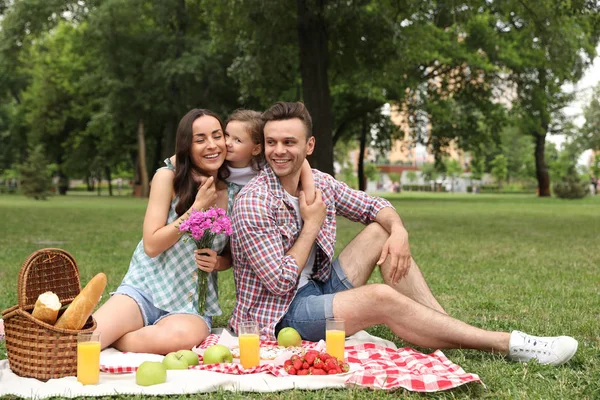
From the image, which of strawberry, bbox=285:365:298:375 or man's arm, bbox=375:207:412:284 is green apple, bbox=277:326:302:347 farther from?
man's arm, bbox=375:207:412:284

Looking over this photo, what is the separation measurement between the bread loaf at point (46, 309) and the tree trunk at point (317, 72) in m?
14.7

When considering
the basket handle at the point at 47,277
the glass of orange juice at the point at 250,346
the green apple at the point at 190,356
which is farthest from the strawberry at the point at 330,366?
the basket handle at the point at 47,277

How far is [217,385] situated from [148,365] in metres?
0.39

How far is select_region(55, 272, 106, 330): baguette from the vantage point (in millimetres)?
4121

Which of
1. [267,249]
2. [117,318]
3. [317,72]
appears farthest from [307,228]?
[317,72]

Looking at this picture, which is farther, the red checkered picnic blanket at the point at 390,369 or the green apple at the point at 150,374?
the green apple at the point at 150,374

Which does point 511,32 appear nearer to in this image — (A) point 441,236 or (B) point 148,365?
(A) point 441,236

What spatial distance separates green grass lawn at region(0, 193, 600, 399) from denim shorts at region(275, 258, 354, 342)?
0.72 metres

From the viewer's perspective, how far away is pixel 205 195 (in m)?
4.71

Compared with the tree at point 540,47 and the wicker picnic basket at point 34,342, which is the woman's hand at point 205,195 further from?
the tree at point 540,47

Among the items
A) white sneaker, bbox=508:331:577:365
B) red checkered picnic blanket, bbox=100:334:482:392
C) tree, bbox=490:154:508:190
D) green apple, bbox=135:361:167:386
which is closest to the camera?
red checkered picnic blanket, bbox=100:334:482:392

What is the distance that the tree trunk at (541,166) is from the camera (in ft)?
164

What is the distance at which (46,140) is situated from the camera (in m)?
50.8

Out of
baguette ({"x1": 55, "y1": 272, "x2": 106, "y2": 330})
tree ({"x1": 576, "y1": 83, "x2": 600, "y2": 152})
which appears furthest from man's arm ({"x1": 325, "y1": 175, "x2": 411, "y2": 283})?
tree ({"x1": 576, "y1": 83, "x2": 600, "y2": 152})
